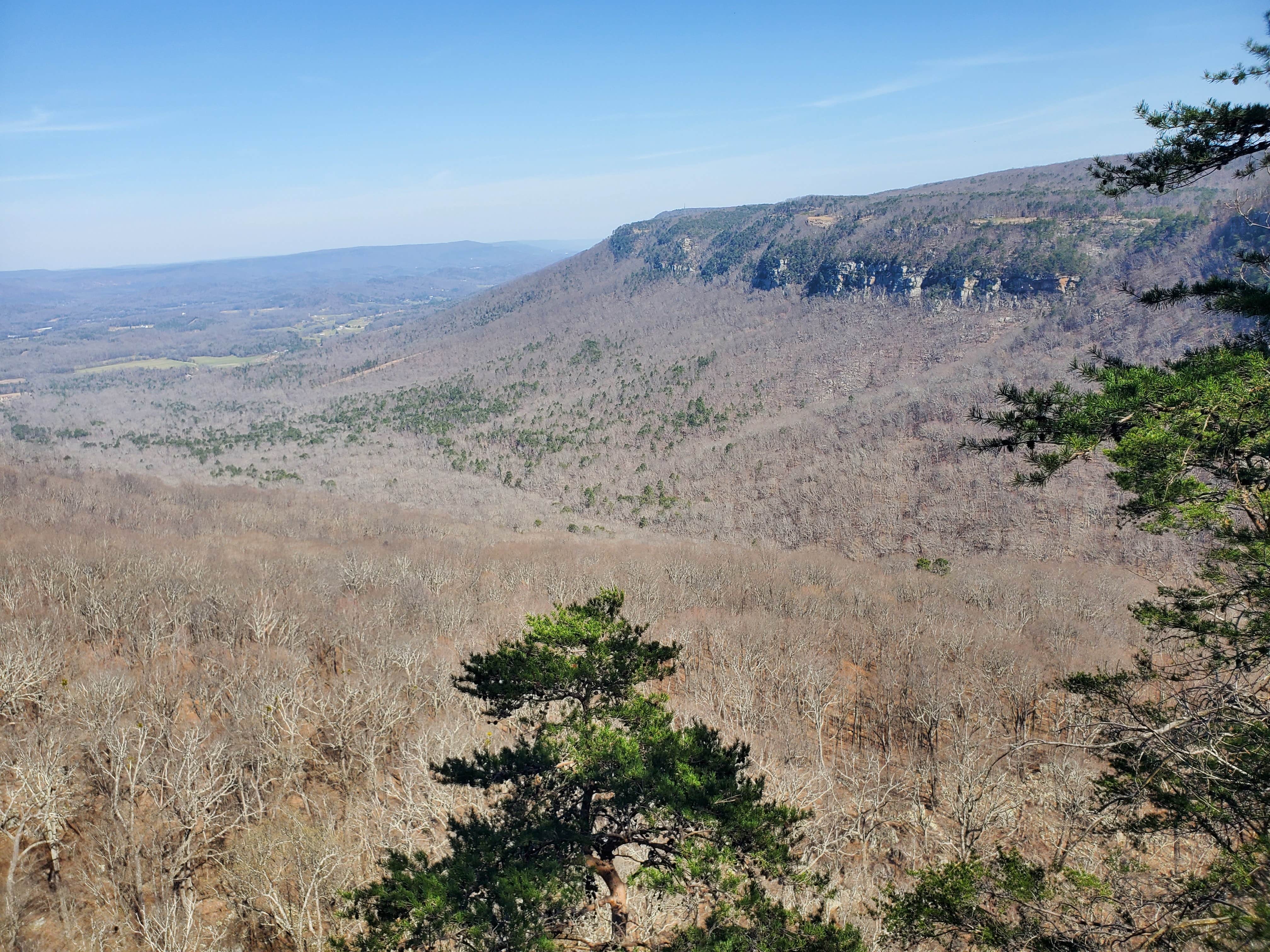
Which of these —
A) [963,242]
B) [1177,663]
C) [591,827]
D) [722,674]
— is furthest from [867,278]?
[591,827]

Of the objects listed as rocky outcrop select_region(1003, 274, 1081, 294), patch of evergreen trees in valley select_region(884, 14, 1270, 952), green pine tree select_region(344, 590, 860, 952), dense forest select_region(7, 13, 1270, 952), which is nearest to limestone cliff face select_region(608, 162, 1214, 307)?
rocky outcrop select_region(1003, 274, 1081, 294)

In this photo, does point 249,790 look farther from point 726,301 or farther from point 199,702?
point 726,301

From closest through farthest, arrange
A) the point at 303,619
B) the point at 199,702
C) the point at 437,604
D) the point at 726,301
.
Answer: the point at 199,702 < the point at 303,619 < the point at 437,604 < the point at 726,301

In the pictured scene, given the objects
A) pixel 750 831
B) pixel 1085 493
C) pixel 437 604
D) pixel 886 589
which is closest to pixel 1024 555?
pixel 1085 493

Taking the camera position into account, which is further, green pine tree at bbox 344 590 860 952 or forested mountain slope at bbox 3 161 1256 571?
forested mountain slope at bbox 3 161 1256 571

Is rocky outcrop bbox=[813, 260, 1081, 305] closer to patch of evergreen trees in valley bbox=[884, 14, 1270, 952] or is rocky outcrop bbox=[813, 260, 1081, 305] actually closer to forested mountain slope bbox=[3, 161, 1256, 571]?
forested mountain slope bbox=[3, 161, 1256, 571]

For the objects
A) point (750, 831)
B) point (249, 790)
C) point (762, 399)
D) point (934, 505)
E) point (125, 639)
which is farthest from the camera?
point (762, 399)
